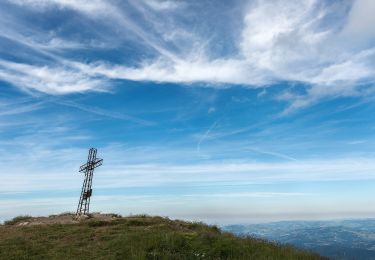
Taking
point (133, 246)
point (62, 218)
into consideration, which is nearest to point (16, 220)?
point (62, 218)

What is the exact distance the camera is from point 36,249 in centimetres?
1920

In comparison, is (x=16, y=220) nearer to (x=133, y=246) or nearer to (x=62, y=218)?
(x=62, y=218)

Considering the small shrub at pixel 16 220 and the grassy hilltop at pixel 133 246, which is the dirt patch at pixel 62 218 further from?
the grassy hilltop at pixel 133 246

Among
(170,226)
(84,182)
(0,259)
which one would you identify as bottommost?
(0,259)

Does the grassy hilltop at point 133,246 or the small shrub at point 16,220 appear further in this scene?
the small shrub at point 16,220

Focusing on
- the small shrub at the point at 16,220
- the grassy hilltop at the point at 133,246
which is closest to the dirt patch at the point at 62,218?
the small shrub at the point at 16,220

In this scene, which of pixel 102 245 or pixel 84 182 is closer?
pixel 102 245

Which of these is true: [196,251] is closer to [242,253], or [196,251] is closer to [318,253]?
[242,253]

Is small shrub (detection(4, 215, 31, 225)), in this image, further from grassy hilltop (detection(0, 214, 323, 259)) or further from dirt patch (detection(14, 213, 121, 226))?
grassy hilltop (detection(0, 214, 323, 259))

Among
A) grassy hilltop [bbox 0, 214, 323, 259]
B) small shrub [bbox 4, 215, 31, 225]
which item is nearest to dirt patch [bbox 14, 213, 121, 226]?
small shrub [bbox 4, 215, 31, 225]

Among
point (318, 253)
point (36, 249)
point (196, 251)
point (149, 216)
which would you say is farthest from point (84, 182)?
point (318, 253)

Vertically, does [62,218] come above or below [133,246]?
above

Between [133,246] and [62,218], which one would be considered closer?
[133,246]

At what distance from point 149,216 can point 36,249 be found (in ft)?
36.0
